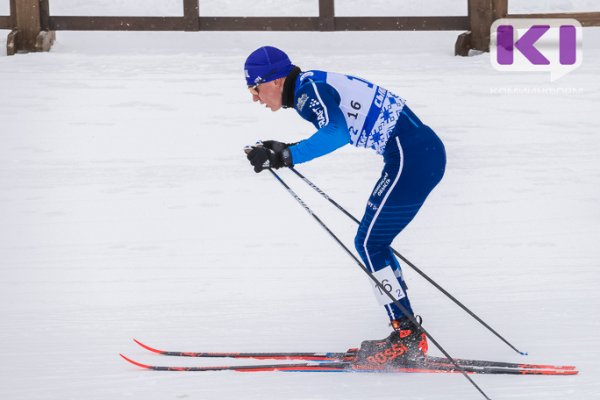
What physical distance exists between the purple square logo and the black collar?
7.19 meters

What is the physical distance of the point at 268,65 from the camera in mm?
4570

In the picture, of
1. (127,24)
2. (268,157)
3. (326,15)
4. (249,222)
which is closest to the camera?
(268,157)

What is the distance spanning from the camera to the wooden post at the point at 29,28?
36.6 feet

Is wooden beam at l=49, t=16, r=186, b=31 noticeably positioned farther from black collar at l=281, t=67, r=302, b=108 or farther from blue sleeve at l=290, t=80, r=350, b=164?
blue sleeve at l=290, t=80, r=350, b=164

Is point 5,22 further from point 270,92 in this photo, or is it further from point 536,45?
point 270,92

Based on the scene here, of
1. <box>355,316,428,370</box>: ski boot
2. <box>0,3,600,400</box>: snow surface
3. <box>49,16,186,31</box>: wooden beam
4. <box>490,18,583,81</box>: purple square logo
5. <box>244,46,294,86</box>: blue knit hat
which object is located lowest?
<box>0,3,600,400</box>: snow surface

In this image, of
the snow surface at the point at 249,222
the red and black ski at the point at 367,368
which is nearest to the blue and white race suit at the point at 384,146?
the red and black ski at the point at 367,368

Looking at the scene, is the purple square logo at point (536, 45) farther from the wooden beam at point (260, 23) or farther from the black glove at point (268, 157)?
the black glove at point (268, 157)

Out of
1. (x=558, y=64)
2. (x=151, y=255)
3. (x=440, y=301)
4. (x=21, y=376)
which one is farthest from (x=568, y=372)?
(x=558, y=64)

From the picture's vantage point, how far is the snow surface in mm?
4988

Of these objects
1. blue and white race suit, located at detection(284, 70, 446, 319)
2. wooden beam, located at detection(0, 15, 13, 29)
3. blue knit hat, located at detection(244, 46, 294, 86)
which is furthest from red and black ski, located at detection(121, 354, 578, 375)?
wooden beam, located at detection(0, 15, 13, 29)

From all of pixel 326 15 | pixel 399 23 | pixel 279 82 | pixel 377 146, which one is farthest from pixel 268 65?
pixel 399 23

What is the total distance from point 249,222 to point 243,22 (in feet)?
14.0

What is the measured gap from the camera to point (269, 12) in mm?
13133
